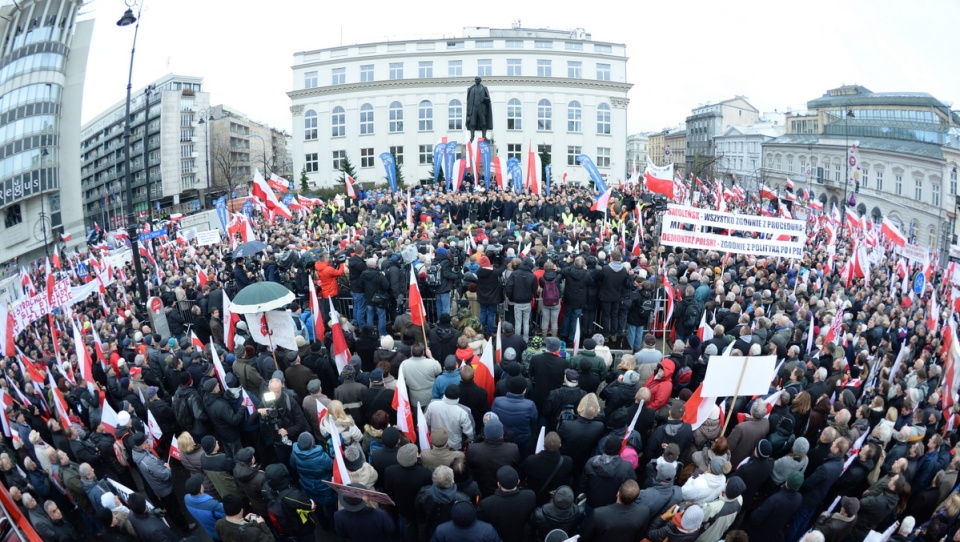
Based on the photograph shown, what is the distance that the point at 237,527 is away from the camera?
5.49 metres

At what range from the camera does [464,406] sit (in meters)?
7.21

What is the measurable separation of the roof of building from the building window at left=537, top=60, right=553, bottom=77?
33.4 m

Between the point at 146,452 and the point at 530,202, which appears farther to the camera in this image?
the point at 530,202

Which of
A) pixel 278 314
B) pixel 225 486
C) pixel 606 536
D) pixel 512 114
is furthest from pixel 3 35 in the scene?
pixel 606 536

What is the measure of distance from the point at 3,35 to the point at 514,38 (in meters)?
40.0

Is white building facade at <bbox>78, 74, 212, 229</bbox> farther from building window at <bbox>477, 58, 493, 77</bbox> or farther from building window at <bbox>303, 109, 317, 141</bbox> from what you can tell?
building window at <bbox>477, 58, 493, 77</bbox>

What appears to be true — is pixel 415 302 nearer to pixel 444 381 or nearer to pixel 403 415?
pixel 444 381

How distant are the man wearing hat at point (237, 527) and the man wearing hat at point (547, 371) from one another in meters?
3.73

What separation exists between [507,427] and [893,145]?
70.9m

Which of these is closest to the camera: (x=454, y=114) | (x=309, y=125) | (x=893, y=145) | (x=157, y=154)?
(x=454, y=114)

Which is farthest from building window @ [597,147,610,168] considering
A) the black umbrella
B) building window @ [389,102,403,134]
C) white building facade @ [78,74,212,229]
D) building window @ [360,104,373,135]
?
white building facade @ [78,74,212,229]

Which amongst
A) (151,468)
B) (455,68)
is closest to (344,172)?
(455,68)

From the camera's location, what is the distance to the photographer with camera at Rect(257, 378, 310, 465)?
7359 millimetres

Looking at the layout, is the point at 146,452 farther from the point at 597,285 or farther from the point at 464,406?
the point at 597,285
